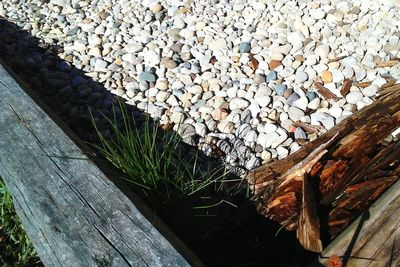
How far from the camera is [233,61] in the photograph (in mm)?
3432

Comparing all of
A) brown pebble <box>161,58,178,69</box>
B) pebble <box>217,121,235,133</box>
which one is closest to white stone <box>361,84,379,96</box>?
pebble <box>217,121,235,133</box>

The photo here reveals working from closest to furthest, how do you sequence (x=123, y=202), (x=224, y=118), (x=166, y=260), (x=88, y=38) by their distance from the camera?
(x=166, y=260) → (x=123, y=202) → (x=224, y=118) → (x=88, y=38)

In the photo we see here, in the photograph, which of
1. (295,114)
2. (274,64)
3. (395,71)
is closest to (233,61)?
(274,64)

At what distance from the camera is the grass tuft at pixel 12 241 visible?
2398mm

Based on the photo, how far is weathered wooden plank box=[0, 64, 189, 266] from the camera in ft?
5.95

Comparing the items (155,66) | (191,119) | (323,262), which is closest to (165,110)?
(191,119)

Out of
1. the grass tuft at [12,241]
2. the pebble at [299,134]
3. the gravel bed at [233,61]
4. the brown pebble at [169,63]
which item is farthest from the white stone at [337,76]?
the grass tuft at [12,241]

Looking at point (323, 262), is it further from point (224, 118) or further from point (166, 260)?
point (224, 118)

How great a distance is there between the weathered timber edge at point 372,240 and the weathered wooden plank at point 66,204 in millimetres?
651

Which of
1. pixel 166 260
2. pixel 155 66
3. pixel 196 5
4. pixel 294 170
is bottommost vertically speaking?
pixel 166 260

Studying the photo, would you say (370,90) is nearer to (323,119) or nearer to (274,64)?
(323,119)

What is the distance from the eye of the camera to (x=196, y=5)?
13.0 ft

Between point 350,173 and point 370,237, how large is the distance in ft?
1.40

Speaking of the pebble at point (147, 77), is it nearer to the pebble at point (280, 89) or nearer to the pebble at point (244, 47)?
the pebble at point (244, 47)
